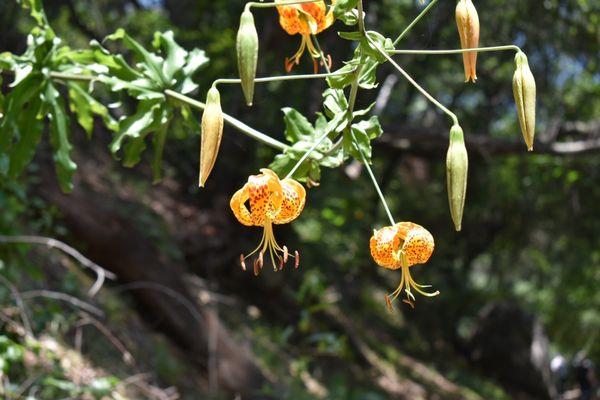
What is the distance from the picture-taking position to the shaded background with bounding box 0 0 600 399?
3934 mm

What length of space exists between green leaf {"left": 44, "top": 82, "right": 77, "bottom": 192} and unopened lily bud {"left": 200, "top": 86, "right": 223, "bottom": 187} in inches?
31.9

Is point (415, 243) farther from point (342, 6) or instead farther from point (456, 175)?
point (342, 6)

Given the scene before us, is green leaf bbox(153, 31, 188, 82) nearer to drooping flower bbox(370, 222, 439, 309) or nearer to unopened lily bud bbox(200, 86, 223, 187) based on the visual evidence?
unopened lily bud bbox(200, 86, 223, 187)

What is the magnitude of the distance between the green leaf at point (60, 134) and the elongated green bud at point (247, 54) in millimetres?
857

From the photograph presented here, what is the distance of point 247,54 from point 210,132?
0.44 ft

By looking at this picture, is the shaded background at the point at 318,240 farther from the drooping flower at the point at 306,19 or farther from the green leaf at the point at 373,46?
the green leaf at the point at 373,46

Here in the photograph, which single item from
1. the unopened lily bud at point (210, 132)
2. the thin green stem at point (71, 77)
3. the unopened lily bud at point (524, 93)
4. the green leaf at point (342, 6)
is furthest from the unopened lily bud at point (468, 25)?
the thin green stem at point (71, 77)

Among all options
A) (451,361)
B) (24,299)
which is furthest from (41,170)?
(451,361)

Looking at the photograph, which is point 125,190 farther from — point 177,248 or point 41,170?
point 41,170

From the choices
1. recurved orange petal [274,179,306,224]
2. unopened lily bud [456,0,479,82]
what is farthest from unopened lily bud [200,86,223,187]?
unopened lily bud [456,0,479,82]

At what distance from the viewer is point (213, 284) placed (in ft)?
18.8

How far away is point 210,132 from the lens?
3.92 ft

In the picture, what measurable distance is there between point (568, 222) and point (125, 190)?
432cm

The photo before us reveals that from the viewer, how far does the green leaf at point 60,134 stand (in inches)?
75.1
